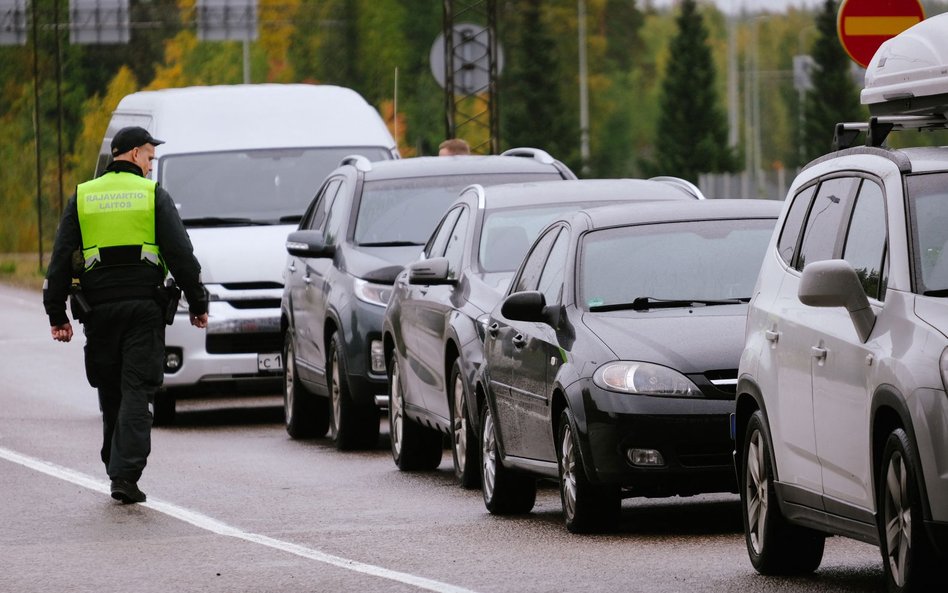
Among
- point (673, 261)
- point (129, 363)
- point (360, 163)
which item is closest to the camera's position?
point (673, 261)

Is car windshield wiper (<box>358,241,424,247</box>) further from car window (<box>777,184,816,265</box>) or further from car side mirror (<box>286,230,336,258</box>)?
car window (<box>777,184,816,265</box>)

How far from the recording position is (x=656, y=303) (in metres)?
12.1

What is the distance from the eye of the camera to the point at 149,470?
15.5m

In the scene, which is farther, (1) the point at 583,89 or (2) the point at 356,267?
(1) the point at 583,89

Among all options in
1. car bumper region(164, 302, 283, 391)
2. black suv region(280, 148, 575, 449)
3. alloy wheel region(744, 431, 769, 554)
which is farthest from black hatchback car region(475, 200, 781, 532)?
car bumper region(164, 302, 283, 391)

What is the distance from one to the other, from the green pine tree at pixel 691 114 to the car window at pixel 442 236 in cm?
8741

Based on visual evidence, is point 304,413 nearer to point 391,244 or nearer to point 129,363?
point 391,244

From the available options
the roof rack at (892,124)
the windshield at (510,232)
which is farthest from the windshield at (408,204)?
the roof rack at (892,124)

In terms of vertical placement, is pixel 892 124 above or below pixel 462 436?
above

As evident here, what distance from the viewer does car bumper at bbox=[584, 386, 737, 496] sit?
36.3ft

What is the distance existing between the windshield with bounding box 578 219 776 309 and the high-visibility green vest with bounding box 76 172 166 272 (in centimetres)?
249

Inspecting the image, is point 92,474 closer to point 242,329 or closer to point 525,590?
point 242,329

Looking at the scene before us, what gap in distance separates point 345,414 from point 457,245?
7.87ft

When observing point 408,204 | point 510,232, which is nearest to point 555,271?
point 510,232
